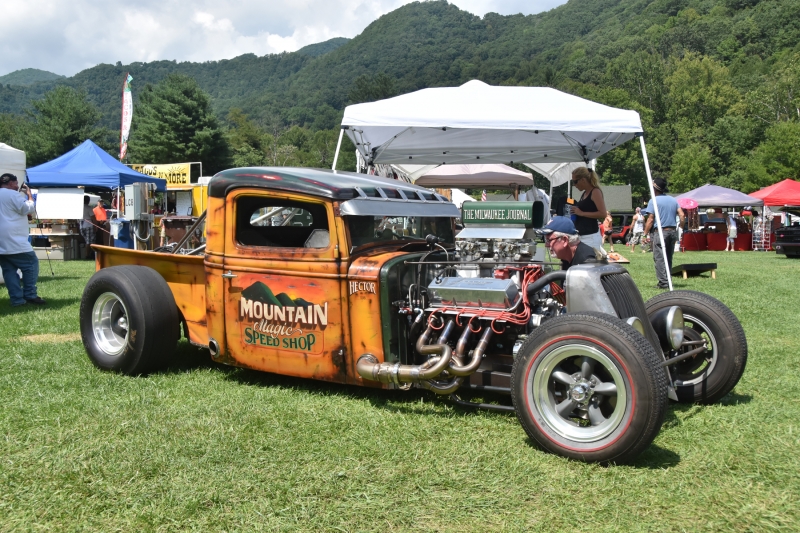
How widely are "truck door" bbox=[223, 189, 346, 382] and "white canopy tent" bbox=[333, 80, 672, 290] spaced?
8.75 feet

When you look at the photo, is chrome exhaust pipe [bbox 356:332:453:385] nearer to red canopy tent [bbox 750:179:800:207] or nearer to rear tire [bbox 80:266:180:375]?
rear tire [bbox 80:266:180:375]

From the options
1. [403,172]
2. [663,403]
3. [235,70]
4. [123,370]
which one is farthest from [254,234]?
[235,70]

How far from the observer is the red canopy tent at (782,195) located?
22.8 meters

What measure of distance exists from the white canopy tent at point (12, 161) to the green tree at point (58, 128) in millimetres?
48863

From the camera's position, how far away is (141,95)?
209 ft

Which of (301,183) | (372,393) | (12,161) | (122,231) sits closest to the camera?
(301,183)

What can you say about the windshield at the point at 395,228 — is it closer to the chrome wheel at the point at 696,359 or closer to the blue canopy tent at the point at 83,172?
the chrome wheel at the point at 696,359

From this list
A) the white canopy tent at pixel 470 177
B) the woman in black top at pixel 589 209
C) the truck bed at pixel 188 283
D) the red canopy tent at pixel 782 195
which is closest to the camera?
the truck bed at pixel 188 283

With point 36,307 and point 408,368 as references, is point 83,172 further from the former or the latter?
point 408,368

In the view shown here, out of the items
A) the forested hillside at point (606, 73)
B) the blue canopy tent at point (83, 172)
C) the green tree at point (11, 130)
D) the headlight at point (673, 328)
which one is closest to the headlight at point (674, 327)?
the headlight at point (673, 328)

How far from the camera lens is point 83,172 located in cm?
1706

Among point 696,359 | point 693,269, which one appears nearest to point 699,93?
point 693,269

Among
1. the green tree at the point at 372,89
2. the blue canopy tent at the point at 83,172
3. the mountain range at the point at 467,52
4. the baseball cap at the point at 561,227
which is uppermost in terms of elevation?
the mountain range at the point at 467,52

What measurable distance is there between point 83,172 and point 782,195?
24215mm
